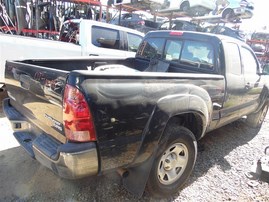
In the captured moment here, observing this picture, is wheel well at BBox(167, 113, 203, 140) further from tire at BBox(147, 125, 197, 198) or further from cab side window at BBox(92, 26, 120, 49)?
cab side window at BBox(92, 26, 120, 49)

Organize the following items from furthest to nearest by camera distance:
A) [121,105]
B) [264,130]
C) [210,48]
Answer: [264,130] → [210,48] → [121,105]

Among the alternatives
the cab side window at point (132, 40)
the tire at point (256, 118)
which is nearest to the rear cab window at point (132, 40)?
the cab side window at point (132, 40)

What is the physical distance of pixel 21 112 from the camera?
2.76m

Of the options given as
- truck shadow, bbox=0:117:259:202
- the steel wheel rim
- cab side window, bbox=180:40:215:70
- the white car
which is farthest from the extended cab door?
the white car

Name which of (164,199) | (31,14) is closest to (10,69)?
(164,199)

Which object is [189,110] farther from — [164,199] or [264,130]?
[264,130]

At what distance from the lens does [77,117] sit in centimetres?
181

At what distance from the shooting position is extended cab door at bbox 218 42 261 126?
336 cm

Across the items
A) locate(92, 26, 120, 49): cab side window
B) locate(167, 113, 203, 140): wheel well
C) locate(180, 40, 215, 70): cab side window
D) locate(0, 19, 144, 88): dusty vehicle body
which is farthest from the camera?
locate(92, 26, 120, 49): cab side window

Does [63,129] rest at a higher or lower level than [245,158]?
higher

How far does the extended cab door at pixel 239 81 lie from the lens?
3.36m

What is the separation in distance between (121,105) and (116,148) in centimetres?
37

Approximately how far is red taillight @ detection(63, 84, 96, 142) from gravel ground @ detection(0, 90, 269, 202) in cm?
106

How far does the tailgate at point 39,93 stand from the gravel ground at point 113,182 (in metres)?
0.79
